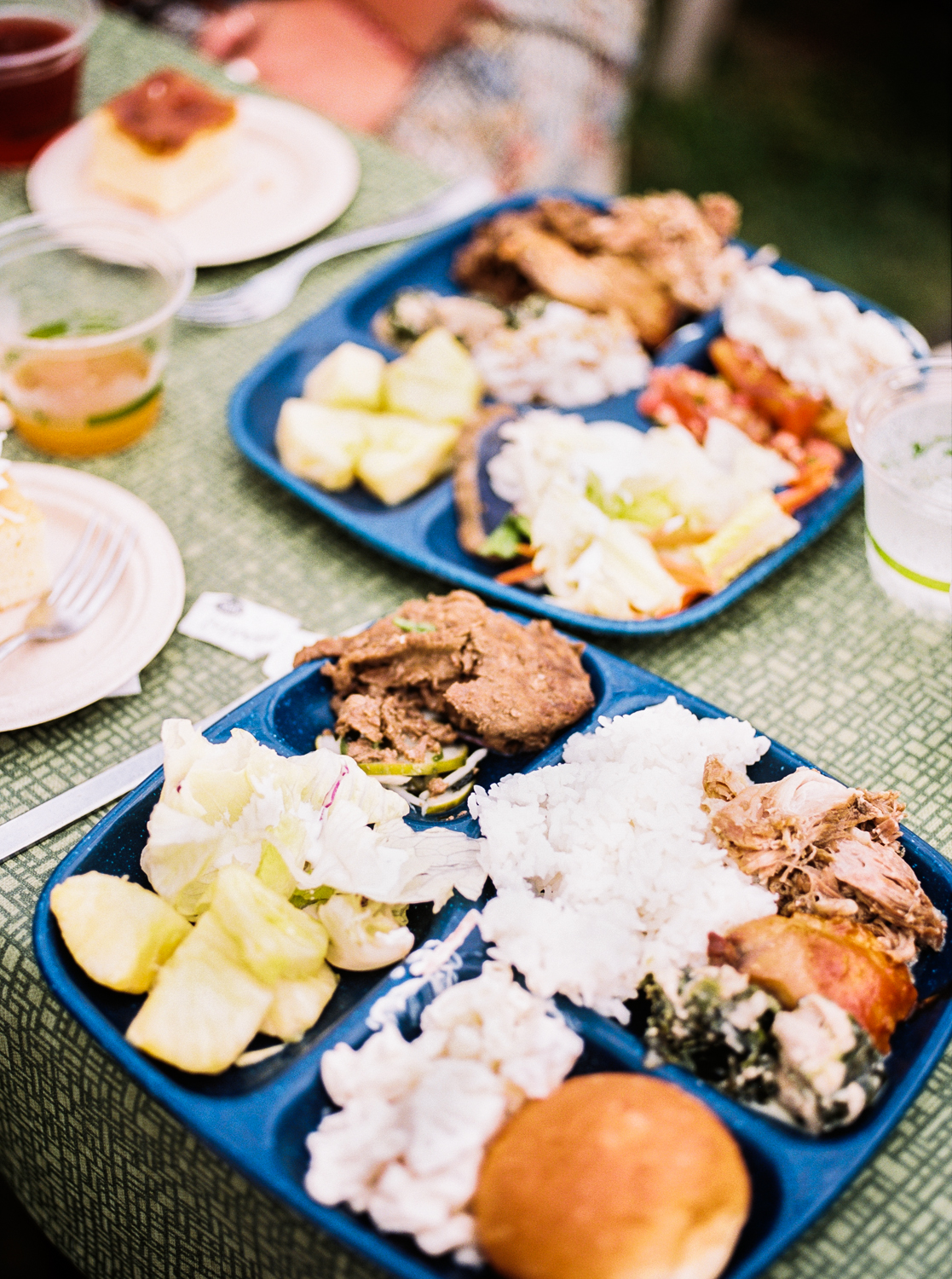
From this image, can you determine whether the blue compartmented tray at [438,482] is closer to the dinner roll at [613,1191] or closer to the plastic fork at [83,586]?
the plastic fork at [83,586]

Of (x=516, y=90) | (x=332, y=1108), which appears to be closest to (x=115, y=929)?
(x=332, y=1108)

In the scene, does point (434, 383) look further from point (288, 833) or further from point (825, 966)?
point (825, 966)

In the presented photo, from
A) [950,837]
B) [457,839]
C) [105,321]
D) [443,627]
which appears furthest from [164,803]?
[105,321]

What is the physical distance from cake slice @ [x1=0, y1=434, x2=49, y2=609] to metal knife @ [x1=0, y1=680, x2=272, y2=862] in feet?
1.14

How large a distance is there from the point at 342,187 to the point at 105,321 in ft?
2.79

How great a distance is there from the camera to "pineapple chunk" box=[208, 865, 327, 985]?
1267 millimetres

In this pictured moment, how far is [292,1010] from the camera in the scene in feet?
4.24

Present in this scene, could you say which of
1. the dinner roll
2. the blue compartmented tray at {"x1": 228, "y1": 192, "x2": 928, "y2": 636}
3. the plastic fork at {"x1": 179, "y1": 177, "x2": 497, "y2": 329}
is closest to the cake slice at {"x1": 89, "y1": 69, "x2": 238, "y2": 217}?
the plastic fork at {"x1": 179, "y1": 177, "x2": 497, "y2": 329}

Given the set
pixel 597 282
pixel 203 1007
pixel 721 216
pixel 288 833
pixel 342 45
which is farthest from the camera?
pixel 342 45

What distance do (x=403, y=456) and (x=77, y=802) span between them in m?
0.93

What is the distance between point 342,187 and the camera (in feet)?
9.29

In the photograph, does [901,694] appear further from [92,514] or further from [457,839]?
[92,514]

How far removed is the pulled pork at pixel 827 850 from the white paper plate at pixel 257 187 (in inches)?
76.0

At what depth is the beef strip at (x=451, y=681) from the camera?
1.62 m
